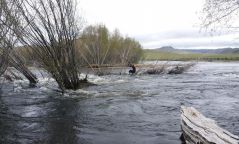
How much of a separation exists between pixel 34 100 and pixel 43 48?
313cm

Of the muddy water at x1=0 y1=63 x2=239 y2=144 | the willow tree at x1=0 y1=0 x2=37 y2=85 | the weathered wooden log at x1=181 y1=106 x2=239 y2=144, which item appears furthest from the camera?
the willow tree at x1=0 y1=0 x2=37 y2=85

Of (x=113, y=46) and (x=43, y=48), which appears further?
(x=113, y=46)

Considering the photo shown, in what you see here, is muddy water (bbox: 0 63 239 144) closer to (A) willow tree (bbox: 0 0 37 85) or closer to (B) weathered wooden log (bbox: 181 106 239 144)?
(B) weathered wooden log (bbox: 181 106 239 144)

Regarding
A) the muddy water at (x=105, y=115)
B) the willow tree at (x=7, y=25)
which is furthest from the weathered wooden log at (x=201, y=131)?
the willow tree at (x=7, y=25)

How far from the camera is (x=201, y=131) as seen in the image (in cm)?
866

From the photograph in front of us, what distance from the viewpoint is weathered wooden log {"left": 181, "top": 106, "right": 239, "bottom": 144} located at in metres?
7.88

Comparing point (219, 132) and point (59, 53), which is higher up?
point (59, 53)

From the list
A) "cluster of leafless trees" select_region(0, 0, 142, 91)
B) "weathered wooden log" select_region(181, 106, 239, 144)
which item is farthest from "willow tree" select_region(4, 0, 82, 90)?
"weathered wooden log" select_region(181, 106, 239, 144)

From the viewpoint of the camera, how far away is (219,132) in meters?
8.45

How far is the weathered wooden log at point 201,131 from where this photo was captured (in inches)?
310

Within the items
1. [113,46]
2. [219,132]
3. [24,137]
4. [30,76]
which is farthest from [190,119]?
[113,46]

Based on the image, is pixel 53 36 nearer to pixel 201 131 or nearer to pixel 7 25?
pixel 7 25

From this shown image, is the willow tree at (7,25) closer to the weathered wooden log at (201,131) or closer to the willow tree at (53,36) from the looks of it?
the willow tree at (53,36)

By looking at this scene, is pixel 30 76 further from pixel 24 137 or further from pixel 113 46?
pixel 113 46
